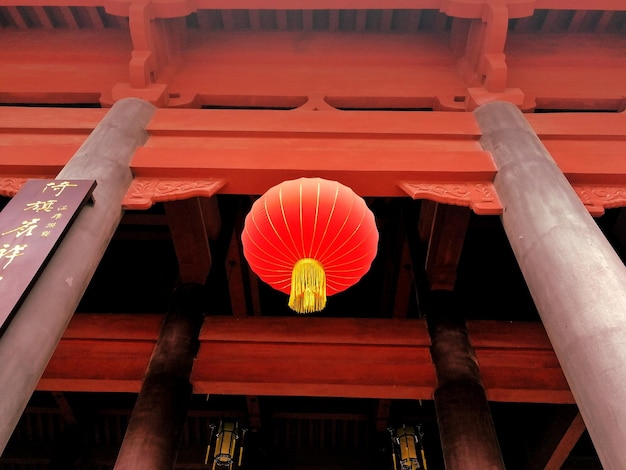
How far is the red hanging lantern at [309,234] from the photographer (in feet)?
8.59

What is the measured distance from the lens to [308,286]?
103 inches

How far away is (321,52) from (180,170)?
2.12m

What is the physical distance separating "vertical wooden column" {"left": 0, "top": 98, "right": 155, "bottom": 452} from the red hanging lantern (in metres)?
0.83

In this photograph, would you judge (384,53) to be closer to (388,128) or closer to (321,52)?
(321,52)

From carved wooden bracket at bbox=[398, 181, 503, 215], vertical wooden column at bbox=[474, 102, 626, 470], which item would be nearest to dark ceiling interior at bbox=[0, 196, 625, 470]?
carved wooden bracket at bbox=[398, 181, 503, 215]

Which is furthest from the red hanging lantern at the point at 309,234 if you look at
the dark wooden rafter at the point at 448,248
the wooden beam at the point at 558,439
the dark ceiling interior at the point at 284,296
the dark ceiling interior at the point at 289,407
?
the wooden beam at the point at 558,439

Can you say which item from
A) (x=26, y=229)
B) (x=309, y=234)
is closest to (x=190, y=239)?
(x=26, y=229)

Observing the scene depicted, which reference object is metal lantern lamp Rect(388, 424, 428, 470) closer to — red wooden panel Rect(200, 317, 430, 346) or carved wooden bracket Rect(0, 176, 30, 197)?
red wooden panel Rect(200, 317, 430, 346)

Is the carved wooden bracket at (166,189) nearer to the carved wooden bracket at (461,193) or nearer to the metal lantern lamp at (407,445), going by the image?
the carved wooden bracket at (461,193)

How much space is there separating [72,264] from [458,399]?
267 centimetres

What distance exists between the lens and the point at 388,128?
12.5 feet

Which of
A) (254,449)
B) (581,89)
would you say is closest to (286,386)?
(254,449)

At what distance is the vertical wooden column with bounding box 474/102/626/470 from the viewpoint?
1.86m

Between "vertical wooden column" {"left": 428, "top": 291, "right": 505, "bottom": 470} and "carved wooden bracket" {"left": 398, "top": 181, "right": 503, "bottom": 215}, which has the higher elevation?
"carved wooden bracket" {"left": 398, "top": 181, "right": 503, "bottom": 215}
